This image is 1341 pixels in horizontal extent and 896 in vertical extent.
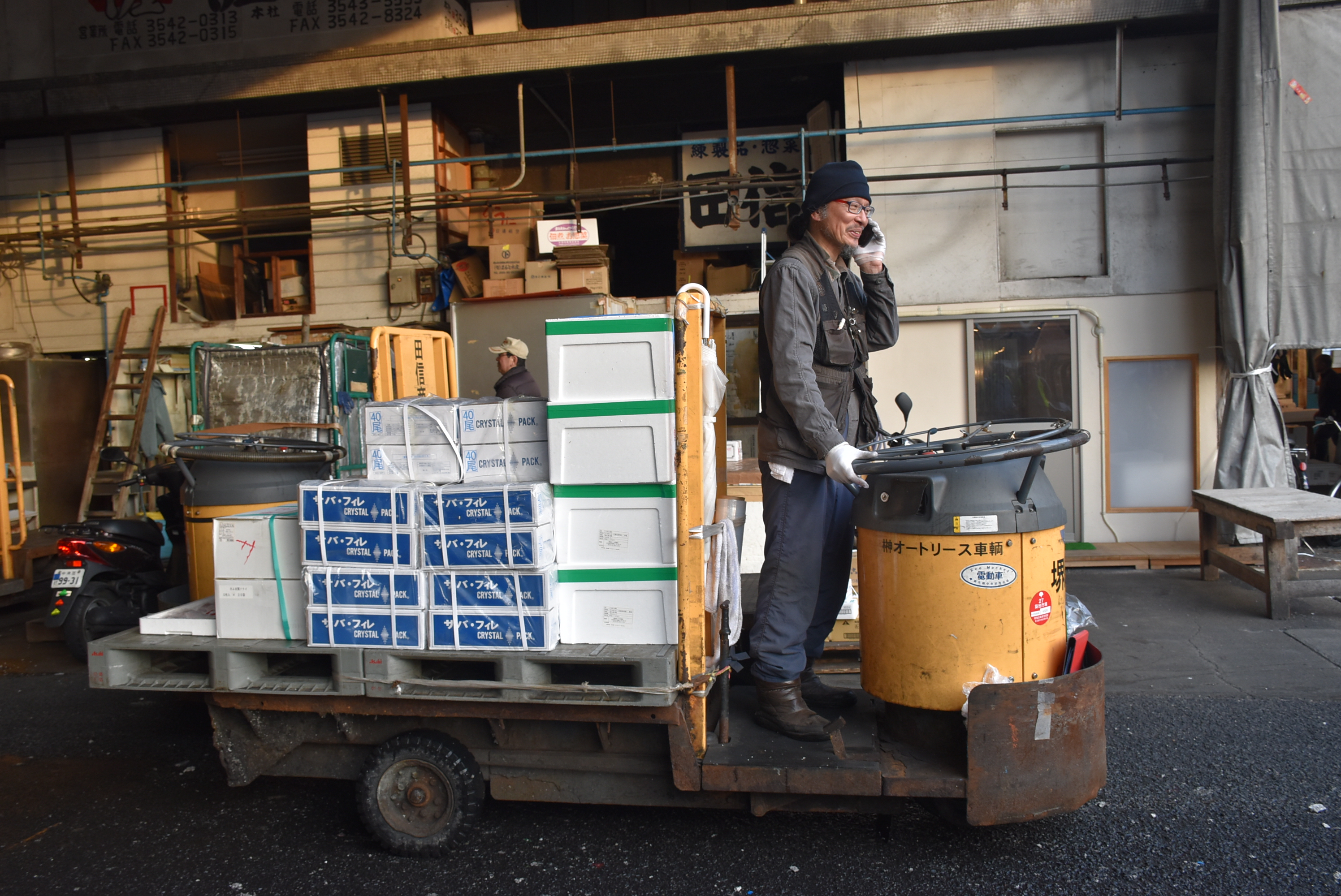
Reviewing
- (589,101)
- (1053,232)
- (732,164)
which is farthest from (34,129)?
(1053,232)

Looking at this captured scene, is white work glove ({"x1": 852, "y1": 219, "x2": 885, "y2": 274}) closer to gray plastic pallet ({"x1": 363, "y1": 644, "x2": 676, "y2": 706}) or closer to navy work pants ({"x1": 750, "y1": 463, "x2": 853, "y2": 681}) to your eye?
navy work pants ({"x1": 750, "y1": 463, "x2": 853, "y2": 681})

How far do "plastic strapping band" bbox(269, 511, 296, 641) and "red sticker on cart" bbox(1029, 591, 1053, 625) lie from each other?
2.75 metres

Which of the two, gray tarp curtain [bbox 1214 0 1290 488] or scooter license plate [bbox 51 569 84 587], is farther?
gray tarp curtain [bbox 1214 0 1290 488]

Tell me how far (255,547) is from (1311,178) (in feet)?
30.4

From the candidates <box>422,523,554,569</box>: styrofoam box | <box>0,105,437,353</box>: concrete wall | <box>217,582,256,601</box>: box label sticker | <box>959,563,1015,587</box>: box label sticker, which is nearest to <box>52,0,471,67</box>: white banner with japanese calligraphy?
<box>0,105,437,353</box>: concrete wall

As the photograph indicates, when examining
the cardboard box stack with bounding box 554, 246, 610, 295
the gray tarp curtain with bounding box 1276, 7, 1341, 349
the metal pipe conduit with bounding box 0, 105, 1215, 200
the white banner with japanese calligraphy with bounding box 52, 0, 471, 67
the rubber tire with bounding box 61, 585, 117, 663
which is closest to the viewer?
the rubber tire with bounding box 61, 585, 117, 663

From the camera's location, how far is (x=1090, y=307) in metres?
8.41

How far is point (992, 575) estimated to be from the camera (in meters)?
2.78

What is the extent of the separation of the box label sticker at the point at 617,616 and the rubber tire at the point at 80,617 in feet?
15.5

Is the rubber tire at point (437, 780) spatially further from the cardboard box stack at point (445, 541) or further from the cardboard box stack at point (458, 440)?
the cardboard box stack at point (458, 440)

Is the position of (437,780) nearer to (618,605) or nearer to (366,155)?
(618,605)

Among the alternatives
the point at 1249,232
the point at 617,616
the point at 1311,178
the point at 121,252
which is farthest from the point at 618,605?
the point at 121,252

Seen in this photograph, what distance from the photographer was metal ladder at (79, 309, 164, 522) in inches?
393

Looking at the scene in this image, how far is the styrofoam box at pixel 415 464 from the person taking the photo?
3.26m
